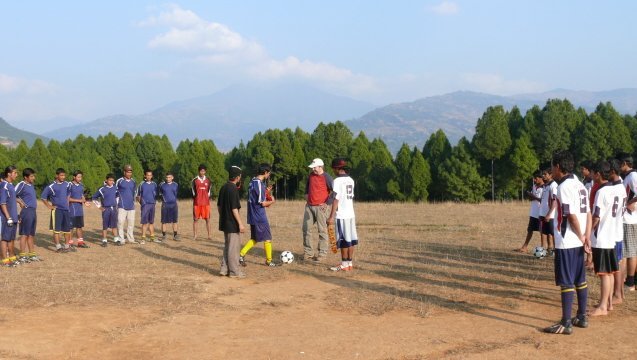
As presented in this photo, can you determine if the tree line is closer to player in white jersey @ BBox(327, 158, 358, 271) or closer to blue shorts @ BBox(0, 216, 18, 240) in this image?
player in white jersey @ BBox(327, 158, 358, 271)

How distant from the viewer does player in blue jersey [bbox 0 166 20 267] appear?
1171 cm

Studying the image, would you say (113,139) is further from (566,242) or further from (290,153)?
(566,242)

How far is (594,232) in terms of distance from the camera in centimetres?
809

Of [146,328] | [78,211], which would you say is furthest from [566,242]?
[78,211]

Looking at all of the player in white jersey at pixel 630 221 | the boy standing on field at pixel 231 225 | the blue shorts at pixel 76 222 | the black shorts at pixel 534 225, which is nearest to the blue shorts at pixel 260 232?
the boy standing on field at pixel 231 225

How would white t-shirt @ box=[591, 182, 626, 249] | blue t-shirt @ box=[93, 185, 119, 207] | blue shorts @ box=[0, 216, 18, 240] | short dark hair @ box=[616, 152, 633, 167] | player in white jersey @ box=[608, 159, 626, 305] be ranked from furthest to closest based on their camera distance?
blue t-shirt @ box=[93, 185, 119, 207] → blue shorts @ box=[0, 216, 18, 240] → short dark hair @ box=[616, 152, 633, 167] → player in white jersey @ box=[608, 159, 626, 305] → white t-shirt @ box=[591, 182, 626, 249]

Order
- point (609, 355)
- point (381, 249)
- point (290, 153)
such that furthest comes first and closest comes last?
point (290, 153)
point (381, 249)
point (609, 355)

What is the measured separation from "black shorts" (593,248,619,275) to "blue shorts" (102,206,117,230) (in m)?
12.2

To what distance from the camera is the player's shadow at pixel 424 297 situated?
27.0ft

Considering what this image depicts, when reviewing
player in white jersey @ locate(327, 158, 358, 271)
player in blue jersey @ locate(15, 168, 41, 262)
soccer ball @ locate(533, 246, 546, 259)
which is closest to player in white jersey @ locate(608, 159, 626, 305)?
soccer ball @ locate(533, 246, 546, 259)

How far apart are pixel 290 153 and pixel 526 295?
132 feet

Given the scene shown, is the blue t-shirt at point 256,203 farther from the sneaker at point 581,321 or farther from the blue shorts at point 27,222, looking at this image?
the sneaker at point 581,321

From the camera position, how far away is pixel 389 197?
44031 millimetres

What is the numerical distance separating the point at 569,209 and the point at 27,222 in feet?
35.6
